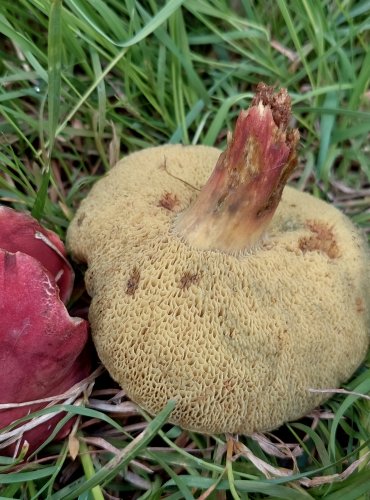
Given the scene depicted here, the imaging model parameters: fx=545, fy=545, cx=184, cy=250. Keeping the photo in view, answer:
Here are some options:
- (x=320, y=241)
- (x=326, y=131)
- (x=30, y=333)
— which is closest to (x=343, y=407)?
(x=320, y=241)

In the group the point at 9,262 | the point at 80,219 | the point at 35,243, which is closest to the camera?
the point at 9,262

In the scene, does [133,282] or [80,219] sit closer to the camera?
[133,282]

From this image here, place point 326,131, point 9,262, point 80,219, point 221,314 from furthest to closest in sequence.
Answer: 1. point 326,131
2. point 80,219
3. point 221,314
4. point 9,262

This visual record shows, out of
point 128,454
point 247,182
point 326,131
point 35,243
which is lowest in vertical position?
point 128,454

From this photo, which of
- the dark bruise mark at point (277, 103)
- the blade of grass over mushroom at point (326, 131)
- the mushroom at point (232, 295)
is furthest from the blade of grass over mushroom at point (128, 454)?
the blade of grass over mushroom at point (326, 131)

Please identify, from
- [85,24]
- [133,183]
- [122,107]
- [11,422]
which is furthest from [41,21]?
[11,422]

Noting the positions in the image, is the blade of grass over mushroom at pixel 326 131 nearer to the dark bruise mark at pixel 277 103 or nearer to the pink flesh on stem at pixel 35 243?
the dark bruise mark at pixel 277 103

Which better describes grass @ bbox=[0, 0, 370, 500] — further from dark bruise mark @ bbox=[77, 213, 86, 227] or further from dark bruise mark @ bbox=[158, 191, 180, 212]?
dark bruise mark @ bbox=[158, 191, 180, 212]

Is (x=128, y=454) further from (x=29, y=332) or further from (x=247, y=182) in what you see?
(x=247, y=182)
